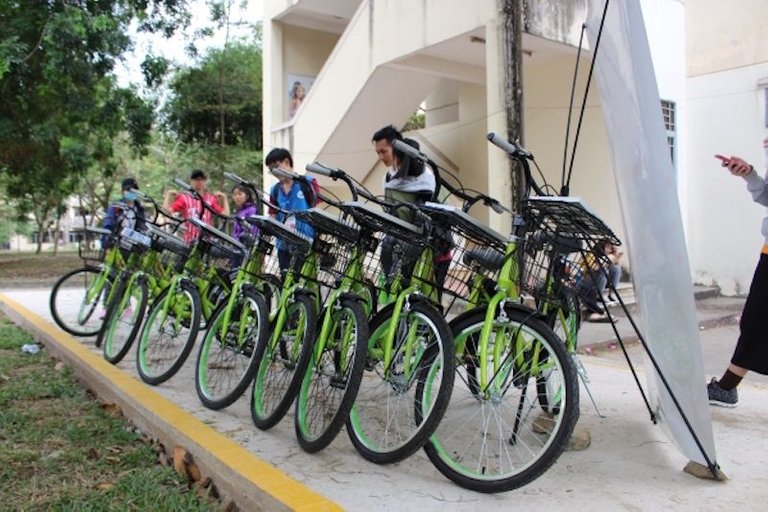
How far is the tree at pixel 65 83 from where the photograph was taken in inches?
376

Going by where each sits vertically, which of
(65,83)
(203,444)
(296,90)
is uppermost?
(296,90)

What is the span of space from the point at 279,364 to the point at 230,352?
45 cm

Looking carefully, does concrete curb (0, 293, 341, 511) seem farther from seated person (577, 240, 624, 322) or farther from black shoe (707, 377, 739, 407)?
black shoe (707, 377, 739, 407)

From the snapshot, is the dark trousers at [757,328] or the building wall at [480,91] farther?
the building wall at [480,91]

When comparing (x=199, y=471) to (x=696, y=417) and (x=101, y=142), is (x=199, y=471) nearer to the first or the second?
(x=696, y=417)

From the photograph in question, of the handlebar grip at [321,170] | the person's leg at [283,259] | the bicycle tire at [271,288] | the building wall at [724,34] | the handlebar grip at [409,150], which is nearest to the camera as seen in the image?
the handlebar grip at [409,150]

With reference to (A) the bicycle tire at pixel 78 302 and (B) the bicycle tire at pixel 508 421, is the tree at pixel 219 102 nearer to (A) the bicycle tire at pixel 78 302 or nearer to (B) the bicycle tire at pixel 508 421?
(A) the bicycle tire at pixel 78 302

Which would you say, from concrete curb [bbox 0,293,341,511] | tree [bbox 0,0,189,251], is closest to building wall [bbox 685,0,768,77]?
tree [bbox 0,0,189,251]

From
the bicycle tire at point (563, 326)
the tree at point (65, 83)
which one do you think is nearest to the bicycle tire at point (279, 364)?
the bicycle tire at point (563, 326)

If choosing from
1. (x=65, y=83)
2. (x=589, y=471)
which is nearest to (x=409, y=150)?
(x=589, y=471)

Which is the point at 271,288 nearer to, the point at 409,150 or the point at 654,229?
the point at 409,150

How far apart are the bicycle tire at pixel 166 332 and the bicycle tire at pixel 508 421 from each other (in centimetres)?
198

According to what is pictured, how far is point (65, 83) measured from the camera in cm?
1137

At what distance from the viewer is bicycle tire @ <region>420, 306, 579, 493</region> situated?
8.11 feet
